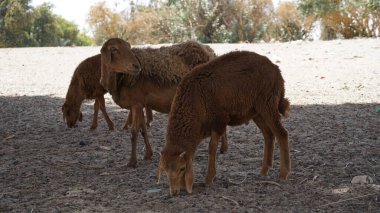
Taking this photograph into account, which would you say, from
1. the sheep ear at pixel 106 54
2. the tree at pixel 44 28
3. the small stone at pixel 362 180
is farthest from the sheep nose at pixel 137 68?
the tree at pixel 44 28

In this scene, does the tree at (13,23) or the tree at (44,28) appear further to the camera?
the tree at (44,28)

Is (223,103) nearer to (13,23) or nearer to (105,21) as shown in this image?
(105,21)

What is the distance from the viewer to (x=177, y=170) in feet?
19.6

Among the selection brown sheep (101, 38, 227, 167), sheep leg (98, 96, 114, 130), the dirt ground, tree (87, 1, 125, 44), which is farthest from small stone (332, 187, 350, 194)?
tree (87, 1, 125, 44)

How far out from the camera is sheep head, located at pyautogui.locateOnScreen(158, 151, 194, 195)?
595cm

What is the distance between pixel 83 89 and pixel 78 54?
413 inches

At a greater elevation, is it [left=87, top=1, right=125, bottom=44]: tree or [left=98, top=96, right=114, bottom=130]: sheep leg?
[left=87, top=1, right=125, bottom=44]: tree

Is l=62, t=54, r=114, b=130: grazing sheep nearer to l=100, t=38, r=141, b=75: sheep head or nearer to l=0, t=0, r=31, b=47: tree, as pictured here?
l=100, t=38, r=141, b=75: sheep head

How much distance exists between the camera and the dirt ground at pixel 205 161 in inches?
233

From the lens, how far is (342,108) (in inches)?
414

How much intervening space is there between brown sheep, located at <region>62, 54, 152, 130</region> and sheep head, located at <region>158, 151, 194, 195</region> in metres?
3.75

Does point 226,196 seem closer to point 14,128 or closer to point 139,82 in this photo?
point 139,82

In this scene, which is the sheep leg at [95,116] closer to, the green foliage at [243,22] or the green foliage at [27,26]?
the green foliage at [243,22]

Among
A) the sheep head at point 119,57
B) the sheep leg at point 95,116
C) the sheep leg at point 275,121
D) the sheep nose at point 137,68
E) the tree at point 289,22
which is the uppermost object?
the tree at point 289,22
